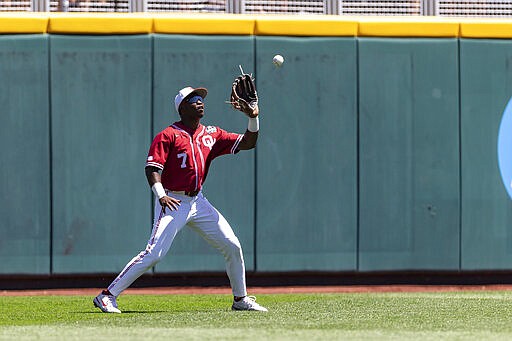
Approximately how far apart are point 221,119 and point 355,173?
1733 millimetres

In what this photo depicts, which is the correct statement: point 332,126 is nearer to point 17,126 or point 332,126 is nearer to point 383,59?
point 383,59

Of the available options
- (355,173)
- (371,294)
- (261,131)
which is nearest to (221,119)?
(261,131)

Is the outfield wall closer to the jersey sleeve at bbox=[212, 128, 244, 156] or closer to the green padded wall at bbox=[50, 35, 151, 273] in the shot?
the green padded wall at bbox=[50, 35, 151, 273]

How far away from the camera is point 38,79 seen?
1384cm

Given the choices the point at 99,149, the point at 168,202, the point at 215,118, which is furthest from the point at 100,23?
the point at 168,202

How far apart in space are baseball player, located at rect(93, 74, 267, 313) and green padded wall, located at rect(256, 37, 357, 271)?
3.92m

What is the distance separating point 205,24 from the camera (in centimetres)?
1404

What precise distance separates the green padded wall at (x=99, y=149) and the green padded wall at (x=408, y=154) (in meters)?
2.64

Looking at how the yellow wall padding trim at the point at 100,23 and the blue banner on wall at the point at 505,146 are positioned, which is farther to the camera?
the blue banner on wall at the point at 505,146

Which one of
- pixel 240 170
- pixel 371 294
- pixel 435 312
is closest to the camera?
pixel 435 312

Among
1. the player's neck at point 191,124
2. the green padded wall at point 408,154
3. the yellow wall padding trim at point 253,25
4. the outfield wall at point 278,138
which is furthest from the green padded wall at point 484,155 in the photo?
the player's neck at point 191,124

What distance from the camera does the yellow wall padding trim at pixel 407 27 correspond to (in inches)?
563

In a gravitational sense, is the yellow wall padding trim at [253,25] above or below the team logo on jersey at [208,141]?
above

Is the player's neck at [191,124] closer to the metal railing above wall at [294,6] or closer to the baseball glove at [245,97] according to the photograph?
the baseball glove at [245,97]
